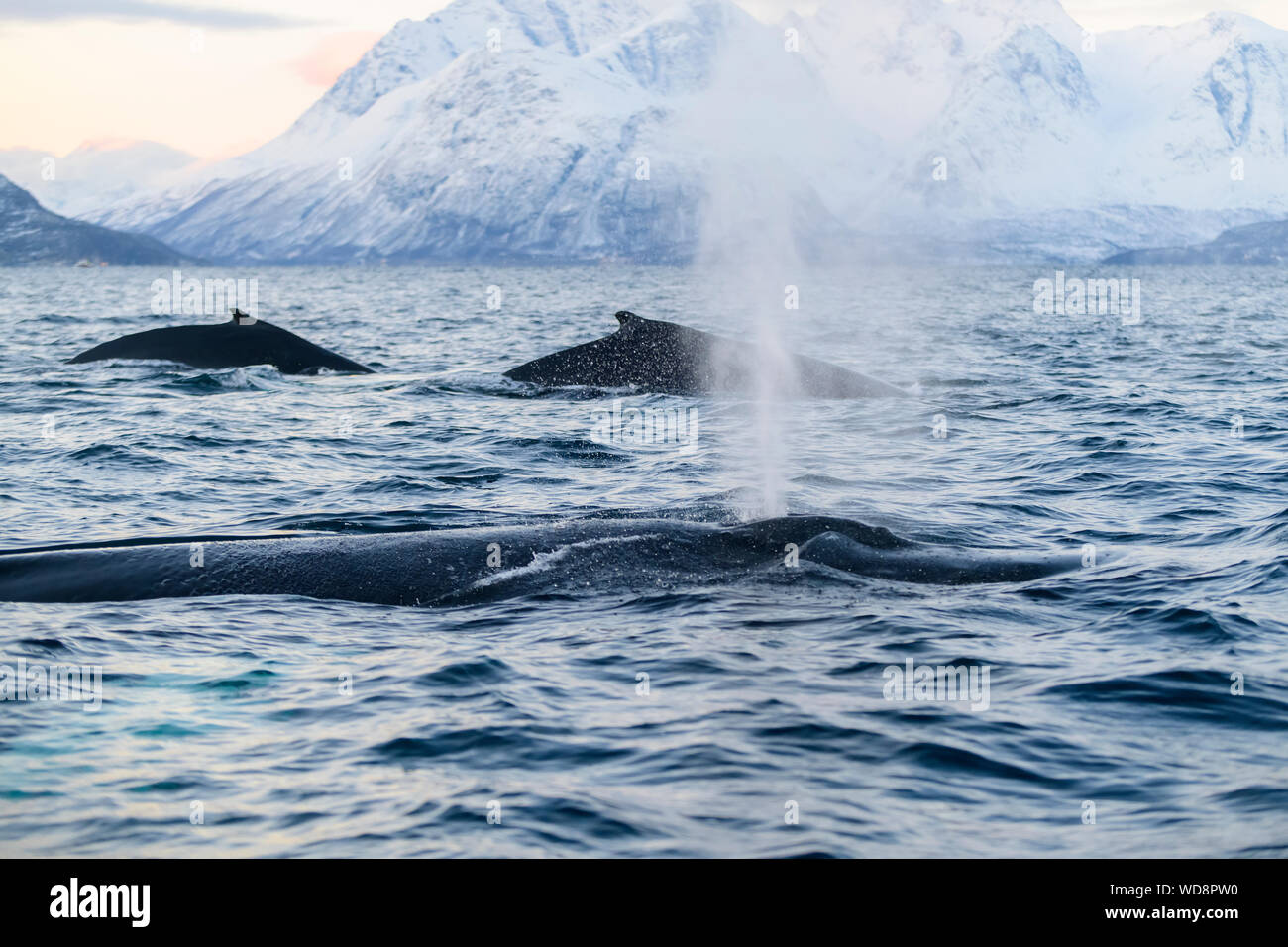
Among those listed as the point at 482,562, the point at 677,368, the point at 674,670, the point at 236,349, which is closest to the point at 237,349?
the point at 236,349

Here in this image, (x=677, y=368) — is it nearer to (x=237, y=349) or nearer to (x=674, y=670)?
(x=237, y=349)

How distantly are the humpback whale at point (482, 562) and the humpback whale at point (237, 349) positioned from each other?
17.4 metres

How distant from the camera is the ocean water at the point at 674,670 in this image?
6801 mm

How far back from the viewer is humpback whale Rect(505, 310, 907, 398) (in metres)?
25.0

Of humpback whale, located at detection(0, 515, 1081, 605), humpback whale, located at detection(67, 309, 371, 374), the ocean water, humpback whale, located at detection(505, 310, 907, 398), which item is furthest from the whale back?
humpback whale, located at detection(0, 515, 1081, 605)

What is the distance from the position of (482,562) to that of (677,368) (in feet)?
47.7

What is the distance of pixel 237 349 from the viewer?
1141 inches

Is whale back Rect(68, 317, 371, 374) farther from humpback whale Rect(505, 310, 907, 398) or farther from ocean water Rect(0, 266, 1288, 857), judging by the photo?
ocean water Rect(0, 266, 1288, 857)

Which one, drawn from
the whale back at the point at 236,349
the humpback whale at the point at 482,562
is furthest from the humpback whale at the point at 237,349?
the humpback whale at the point at 482,562

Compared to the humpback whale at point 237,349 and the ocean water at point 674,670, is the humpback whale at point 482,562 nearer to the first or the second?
the ocean water at point 674,670

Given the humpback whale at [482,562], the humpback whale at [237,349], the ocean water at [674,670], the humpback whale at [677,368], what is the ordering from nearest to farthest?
the ocean water at [674,670] → the humpback whale at [482,562] → the humpback whale at [677,368] → the humpback whale at [237,349]

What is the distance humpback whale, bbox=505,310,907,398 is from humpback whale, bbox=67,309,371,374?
18.1 feet

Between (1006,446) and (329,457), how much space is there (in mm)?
9035
